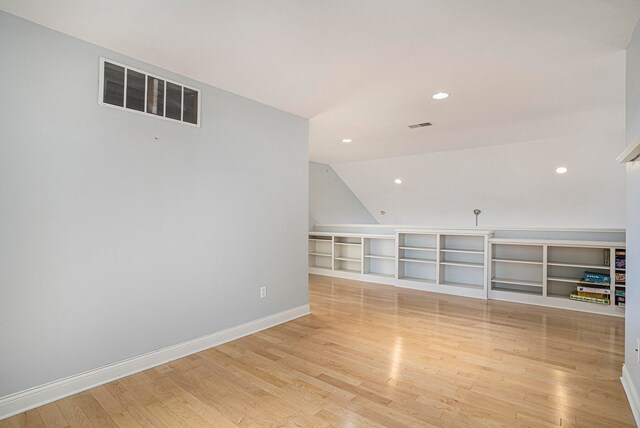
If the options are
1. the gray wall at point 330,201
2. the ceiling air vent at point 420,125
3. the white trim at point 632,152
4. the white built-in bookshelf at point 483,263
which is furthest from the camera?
the gray wall at point 330,201

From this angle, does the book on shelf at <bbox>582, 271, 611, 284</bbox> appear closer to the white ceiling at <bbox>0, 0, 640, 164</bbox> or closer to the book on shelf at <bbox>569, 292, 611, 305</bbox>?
the book on shelf at <bbox>569, 292, 611, 305</bbox>

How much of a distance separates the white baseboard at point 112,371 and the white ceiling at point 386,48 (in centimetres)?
230

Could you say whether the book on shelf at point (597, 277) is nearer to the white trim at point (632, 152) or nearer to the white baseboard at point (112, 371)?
the white trim at point (632, 152)

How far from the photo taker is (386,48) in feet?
7.84

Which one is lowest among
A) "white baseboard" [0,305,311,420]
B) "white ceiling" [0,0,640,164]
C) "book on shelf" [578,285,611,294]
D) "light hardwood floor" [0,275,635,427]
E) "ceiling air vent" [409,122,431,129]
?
"light hardwood floor" [0,275,635,427]

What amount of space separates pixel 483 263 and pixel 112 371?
4.98 meters

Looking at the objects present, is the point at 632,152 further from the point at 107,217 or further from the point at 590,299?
the point at 107,217

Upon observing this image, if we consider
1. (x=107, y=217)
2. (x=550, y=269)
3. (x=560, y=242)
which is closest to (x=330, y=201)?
(x=550, y=269)

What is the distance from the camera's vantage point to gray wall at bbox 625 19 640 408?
206cm

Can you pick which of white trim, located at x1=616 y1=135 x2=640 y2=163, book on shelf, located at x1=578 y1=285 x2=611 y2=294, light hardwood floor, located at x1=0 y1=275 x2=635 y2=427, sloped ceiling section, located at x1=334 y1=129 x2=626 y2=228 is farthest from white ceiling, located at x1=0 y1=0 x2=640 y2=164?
light hardwood floor, located at x1=0 y1=275 x2=635 y2=427

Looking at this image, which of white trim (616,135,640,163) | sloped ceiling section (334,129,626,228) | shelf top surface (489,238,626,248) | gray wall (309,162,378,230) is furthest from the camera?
gray wall (309,162,378,230)

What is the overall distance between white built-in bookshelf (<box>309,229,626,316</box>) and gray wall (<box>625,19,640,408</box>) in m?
2.25

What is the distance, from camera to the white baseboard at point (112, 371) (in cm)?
202

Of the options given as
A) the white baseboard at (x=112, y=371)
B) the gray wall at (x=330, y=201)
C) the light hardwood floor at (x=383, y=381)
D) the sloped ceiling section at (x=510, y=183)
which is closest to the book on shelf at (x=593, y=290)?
the light hardwood floor at (x=383, y=381)
